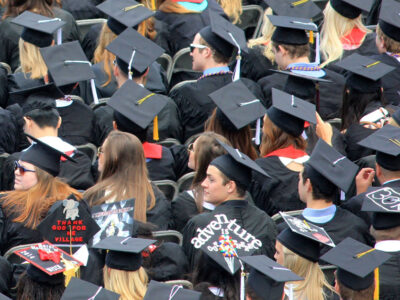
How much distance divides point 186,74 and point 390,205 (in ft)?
11.6

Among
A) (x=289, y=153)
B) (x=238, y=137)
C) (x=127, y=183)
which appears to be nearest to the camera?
(x=127, y=183)

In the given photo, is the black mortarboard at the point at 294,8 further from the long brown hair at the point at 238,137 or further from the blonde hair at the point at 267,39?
the long brown hair at the point at 238,137

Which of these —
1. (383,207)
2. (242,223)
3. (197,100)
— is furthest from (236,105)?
(383,207)

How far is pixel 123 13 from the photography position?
9477 millimetres

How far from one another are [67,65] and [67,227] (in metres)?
2.60

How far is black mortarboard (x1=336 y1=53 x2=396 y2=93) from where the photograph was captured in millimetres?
8665

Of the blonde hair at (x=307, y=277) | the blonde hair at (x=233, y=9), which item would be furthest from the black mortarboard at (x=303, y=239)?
the blonde hair at (x=233, y=9)

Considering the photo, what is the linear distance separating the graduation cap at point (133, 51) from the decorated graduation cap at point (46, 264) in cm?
309

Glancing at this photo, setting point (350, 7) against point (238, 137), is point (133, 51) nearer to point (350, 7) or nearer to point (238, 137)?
point (238, 137)

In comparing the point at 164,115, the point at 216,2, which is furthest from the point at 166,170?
the point at 216,2

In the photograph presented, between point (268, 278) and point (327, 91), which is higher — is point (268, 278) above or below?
above

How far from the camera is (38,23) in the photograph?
8.93 meters

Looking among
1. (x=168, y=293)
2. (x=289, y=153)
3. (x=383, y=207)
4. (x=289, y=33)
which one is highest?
(x=168, y=293)

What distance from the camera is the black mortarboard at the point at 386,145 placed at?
24.5 ft
